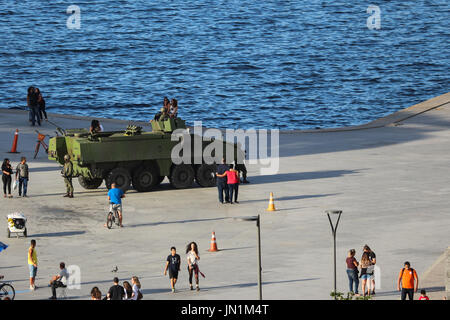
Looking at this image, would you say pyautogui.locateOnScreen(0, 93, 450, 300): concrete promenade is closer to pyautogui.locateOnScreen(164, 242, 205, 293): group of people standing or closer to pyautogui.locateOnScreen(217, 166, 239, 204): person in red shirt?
pyautogui.locateOnScreen(164, 242, 205, 293): group of people standing

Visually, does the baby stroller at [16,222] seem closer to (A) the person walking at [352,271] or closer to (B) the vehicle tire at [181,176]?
(B) the vehicle tire at [181,176]

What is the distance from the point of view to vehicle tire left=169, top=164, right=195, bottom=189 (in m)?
38.2

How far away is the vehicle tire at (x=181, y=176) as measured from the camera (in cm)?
3816

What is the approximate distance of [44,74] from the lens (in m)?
93.4

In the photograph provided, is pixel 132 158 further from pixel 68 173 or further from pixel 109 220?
pixel 109 220

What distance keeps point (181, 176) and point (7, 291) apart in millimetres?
13377

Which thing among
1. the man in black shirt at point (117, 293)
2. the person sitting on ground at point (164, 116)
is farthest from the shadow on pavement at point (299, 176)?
the man in black shirt at point (117, 293)

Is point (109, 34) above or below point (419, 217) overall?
above

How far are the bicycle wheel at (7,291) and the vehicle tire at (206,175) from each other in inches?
527

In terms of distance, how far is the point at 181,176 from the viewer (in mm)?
38219

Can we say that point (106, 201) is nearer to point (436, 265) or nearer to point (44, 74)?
point (436, 265)

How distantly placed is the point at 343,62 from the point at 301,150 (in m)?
52.5
